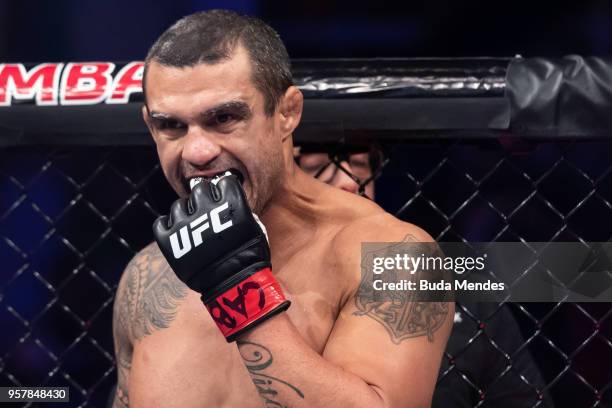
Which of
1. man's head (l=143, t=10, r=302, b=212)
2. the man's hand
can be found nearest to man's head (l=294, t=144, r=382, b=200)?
man's head (l=143, t=10, r=302, b=212)

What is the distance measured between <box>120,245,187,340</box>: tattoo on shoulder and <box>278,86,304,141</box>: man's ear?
325 mm

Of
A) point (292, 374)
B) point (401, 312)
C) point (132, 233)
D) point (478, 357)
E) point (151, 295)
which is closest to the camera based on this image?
point (292, 374)

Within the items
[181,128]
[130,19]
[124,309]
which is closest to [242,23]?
[181,128]

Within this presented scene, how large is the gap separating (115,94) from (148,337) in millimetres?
402

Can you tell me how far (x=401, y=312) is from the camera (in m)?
1.38

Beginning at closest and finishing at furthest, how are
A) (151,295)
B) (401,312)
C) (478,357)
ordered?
(401,312), (151,295), (478,357)

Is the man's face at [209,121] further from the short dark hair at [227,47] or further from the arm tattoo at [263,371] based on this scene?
the arm tattoo at [263,371]

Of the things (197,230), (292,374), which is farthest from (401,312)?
(197,230)

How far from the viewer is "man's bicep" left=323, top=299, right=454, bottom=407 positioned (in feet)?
4.33

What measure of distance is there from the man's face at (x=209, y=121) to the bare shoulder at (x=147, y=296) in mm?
221

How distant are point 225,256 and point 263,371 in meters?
0.16

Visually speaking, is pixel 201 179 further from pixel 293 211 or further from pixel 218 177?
pixel 293 211

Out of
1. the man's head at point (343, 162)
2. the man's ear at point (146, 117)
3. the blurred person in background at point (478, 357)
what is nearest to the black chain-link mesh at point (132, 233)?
the blurred person in background at point (478, 357)

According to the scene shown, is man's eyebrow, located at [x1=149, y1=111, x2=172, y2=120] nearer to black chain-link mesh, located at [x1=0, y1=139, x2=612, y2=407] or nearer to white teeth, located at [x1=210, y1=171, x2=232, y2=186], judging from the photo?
white teeth, located at [x1=210, y1=171, x2=232, y2=186]
